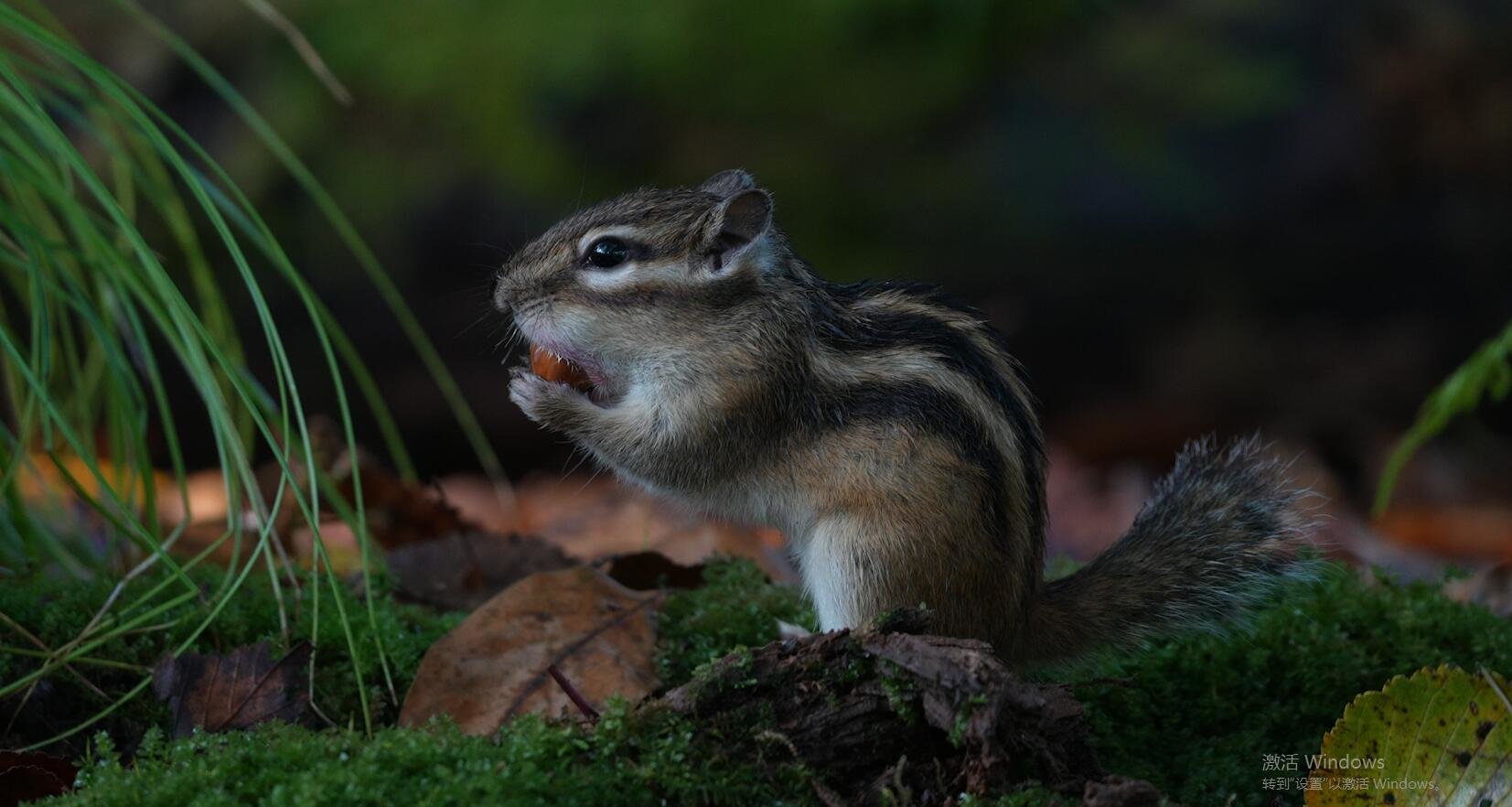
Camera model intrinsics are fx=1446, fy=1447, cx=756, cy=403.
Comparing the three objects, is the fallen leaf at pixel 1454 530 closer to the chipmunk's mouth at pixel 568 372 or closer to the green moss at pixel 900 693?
the chipmunk's mouth at pixel 568 372

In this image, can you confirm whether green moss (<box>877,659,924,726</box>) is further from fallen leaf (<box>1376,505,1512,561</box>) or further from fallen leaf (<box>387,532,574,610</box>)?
fallen leaf (<box>1376,505,1512,561</box>)

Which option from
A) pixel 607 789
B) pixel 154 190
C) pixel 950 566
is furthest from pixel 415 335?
pixel 607 789

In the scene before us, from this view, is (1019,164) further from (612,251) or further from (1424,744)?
(1424,744)

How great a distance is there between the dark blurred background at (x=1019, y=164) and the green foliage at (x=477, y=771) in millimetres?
3888

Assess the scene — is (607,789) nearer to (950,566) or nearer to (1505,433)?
(950,566)

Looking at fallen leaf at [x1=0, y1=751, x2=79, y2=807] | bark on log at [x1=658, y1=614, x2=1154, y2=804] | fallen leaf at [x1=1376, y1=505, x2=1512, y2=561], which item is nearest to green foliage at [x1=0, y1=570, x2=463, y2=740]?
fallen leaf at [x1=0, y1=751, x2=79, y2=807]

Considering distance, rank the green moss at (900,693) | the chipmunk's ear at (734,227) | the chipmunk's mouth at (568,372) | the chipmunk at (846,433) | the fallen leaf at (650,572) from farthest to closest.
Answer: the fallen leaf at (650,572) < the chipmunk's mouth at (568,372) < the chipmunk's ear at (734,227) < the chipmunk at (846,433) < the green moss at (900,693)

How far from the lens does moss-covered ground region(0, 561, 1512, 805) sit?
226 cm

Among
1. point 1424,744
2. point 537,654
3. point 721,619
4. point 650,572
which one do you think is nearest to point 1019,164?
point 650,572

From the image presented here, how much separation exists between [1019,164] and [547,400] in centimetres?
479

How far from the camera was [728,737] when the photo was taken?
238 centimetres

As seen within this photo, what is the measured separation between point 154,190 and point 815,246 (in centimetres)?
406

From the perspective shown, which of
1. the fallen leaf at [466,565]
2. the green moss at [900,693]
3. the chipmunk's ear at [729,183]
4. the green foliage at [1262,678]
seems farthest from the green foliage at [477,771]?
the chipmunk's ear at [729,183]

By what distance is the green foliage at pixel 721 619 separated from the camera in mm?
3123
